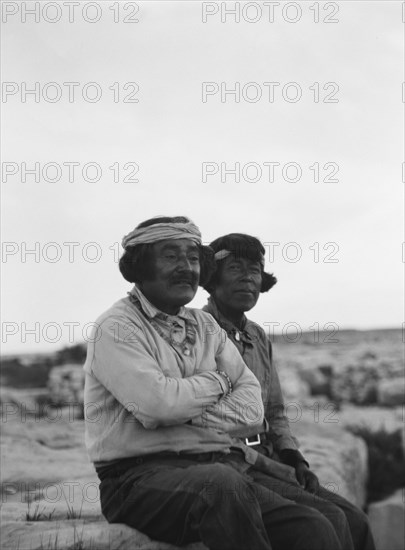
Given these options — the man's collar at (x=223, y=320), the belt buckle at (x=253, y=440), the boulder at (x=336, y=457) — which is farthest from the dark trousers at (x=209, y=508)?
Result: the boulder at (x=336, y=457)

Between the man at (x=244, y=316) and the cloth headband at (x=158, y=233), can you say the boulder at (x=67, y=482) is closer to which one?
the man at (x=244, y=316)

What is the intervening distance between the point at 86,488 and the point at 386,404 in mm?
13085

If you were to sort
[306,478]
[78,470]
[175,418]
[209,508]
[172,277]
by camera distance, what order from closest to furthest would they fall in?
[209,508]
[175,418]
[172,277]
[306,478]
[78,470]

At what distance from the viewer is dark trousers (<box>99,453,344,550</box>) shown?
350 cm

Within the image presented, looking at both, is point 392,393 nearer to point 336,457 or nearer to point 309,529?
point 336,457

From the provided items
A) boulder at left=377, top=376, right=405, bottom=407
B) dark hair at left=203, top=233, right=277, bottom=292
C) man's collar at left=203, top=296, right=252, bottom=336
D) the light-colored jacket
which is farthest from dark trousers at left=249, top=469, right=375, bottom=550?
boulder at left=377, top=376, right=405, bottom=407

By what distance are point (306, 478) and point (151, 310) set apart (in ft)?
4.02

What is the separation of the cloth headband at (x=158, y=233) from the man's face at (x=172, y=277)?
25mm

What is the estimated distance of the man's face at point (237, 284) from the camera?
5.04 meters

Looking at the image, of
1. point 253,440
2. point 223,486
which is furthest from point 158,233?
point 223,486

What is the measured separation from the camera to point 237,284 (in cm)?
505

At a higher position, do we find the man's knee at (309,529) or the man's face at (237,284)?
the man's face at (237,284)

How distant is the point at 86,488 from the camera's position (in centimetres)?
615

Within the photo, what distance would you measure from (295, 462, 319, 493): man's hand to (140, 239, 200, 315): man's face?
43.3 inches
